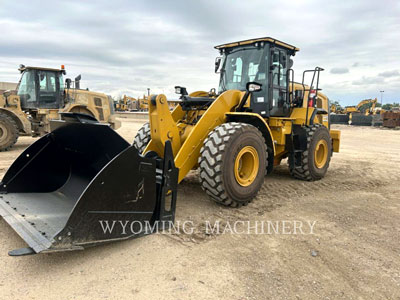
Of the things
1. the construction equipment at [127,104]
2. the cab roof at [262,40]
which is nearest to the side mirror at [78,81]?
the cab roof at [262,40]

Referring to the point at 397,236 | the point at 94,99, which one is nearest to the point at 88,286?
the point at 397,236

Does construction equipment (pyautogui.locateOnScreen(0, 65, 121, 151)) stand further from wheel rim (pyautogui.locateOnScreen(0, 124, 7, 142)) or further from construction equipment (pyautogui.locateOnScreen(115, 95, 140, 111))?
construction equipment (pyautogui.locateOnScreen(115, 95, 140, 111))

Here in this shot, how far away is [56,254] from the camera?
2.93 meters

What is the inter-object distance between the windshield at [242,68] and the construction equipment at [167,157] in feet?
0.06

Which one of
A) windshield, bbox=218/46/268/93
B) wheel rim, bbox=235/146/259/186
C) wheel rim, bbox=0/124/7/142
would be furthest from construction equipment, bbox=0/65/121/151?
wheel rim, bbox=235/146/259/186

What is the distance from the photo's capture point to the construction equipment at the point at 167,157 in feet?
9.50

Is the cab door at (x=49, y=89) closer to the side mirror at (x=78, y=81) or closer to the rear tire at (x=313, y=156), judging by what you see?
the side mirror at (x=78, y=81)

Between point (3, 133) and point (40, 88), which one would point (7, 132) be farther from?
point (40, 88)

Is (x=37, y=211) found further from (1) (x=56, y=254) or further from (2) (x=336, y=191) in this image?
(2) (x=336, y=191)

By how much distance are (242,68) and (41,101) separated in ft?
27.7

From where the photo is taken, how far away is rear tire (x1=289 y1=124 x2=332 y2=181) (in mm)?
6031

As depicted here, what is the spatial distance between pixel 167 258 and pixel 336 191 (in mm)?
3893

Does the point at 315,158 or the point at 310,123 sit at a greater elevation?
the point at 310,123

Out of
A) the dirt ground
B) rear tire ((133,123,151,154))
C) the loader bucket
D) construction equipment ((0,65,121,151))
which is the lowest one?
the dirt ground
